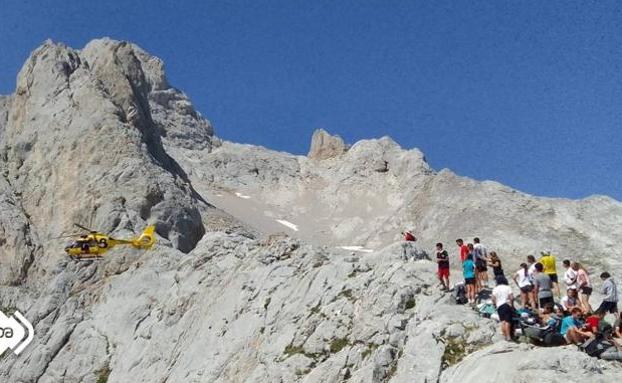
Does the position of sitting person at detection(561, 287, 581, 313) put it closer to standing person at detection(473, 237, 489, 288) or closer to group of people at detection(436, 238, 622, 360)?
group of people at detection(436, 238, 622, 360)

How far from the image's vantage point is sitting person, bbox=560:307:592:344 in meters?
18.2

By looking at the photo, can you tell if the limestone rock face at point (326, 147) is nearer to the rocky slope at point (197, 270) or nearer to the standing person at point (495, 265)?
the rocky slope at point (197, 270)

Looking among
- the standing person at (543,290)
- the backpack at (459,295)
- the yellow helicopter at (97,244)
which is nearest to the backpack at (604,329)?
the standing person at (543,290)

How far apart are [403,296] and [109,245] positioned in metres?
26.1

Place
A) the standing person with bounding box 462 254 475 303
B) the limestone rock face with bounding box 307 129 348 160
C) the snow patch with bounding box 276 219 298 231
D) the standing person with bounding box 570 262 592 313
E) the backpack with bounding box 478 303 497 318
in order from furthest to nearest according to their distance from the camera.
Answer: the limestone rock face with bounding box 307 129 348 160, the snow patch with bounding box 276 219 298 231, the standing person with bounding box 462 254 475 303, the standing person with bounding box 570 262 592 313, the backpack with bounding box 478 303 497 318

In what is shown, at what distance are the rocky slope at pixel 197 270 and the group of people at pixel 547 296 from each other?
89 cm

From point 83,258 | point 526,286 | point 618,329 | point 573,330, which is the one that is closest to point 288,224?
point 83,258

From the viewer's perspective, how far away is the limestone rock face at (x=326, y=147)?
140000 mm

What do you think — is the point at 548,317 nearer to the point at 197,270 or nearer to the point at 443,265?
the point at 443,265

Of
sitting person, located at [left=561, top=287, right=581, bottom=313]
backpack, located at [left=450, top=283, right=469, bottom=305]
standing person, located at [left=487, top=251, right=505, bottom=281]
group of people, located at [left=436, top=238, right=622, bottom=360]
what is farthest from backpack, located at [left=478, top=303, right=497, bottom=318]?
sitting person, located at [left=561, top=287, right=581, bottom=313]

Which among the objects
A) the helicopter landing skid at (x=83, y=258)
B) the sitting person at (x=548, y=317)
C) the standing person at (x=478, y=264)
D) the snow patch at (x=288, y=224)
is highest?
the snow patch at (x=288, y=224)

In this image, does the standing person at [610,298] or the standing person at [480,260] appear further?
the standing person at [480,260]

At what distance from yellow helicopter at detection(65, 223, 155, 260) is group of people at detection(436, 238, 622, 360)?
25737mm

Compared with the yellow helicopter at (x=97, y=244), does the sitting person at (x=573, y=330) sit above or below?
below
